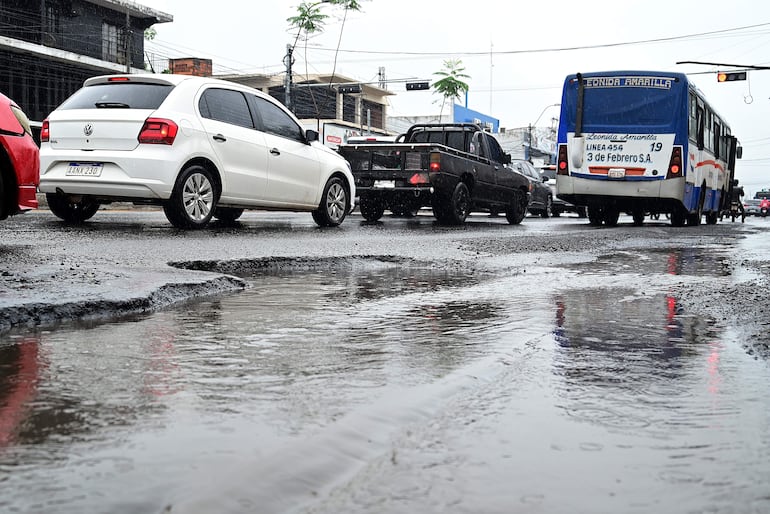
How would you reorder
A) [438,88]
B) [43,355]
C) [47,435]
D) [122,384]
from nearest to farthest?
[47,435] < [122,384] < [43,355] < [438,88]

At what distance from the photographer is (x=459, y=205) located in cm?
1588

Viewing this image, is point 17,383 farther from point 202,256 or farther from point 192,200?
point 192,200

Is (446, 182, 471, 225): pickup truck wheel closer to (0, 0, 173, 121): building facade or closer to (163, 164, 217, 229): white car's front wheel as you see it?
(163, 164, 217, 229): white car's front wheel

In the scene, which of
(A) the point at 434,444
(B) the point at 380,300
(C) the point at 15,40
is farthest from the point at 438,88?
(A) the point at 434,444

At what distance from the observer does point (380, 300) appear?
5.25 metres

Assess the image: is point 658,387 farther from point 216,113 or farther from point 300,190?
point 300,190

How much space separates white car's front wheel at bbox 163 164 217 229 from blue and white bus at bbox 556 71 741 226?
10035mm

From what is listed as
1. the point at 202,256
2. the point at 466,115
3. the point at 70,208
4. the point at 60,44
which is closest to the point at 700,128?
the point at 70,208

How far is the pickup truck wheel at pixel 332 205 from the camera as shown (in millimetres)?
12781

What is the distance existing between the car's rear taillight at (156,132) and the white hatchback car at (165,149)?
11mm

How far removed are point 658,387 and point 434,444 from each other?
44.5 inches

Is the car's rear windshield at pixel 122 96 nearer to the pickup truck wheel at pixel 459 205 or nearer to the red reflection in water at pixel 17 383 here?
the pickup truck wheel at pixel 459 205

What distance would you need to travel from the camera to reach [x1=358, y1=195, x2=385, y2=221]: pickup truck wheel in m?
15.8

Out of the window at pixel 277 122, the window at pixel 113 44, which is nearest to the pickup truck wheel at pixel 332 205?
the window at pixel 277 122
